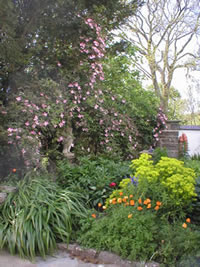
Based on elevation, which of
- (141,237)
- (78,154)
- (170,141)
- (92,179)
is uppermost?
(170,141)

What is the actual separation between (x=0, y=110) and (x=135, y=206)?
93.3 inches

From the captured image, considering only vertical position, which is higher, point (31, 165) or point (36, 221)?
point (31, 165)

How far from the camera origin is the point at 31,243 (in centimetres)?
276

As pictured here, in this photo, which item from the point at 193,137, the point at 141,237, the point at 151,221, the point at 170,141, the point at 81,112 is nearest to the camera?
the point at 141,237

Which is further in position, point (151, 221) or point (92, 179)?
point (92, 179)

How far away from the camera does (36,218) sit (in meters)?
2.94

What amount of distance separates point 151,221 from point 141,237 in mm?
226

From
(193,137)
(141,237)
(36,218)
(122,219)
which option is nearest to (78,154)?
(36,218)

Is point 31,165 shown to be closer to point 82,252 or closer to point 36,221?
point 36,221

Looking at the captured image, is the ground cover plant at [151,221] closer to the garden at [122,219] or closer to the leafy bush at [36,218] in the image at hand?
the garden at [122,219]

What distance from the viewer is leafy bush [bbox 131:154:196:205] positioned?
2914mm

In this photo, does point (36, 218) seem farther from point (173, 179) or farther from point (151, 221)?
point (173, 179)

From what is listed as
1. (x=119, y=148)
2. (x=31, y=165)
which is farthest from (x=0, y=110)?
(x=119, y=148)

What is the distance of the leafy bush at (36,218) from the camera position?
9.21 ft
